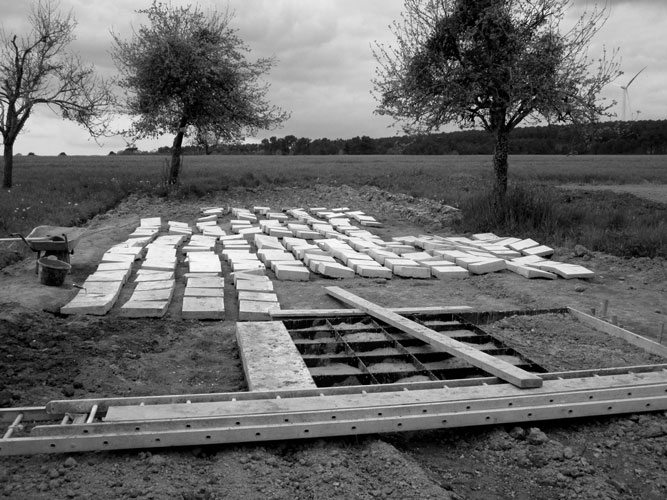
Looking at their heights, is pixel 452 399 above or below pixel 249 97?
below

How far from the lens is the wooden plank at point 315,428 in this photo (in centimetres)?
340

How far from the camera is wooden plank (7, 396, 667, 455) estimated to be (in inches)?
134

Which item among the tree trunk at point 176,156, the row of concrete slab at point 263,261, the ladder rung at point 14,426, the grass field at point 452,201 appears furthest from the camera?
the tree trunk at point 176,156

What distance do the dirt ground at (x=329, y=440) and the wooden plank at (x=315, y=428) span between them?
68 millimetres

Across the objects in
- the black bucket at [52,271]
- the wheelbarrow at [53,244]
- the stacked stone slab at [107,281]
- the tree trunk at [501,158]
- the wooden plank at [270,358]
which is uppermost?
the tree trunk at [501,158]

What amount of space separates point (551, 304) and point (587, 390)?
2.99 m

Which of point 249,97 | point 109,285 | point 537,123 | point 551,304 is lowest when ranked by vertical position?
point 551,304

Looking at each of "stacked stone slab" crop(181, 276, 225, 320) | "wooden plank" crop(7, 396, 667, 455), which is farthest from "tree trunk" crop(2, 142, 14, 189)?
"wooden plank" crop(7, 396, 667, 455)

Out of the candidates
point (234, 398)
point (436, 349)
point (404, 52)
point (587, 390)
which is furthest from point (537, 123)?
point (234, 398)

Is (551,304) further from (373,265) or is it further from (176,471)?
(176,471)

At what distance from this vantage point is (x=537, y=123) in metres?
12.5

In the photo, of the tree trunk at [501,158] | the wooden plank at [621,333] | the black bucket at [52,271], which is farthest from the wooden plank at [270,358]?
the tree trunk at [501,158]

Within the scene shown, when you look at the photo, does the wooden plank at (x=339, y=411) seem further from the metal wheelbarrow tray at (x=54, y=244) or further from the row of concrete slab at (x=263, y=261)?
the metal wheelbarrow tray at (x=54, y=244)

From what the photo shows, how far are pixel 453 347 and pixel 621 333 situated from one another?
1.94 metres
